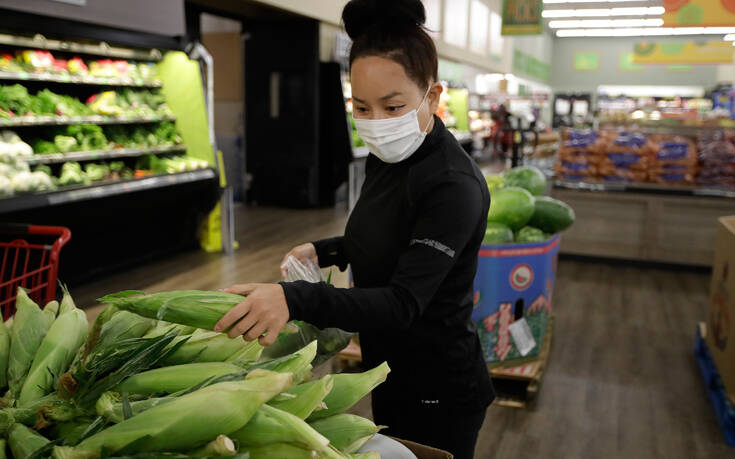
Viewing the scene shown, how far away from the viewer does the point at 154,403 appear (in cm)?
85

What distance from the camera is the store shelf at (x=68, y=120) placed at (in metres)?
4.46

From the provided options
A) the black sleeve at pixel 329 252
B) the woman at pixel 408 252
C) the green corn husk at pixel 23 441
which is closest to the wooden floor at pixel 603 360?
the woman at pixel 408 252

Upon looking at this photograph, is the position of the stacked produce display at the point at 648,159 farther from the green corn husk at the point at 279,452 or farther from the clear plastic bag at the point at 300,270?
the green corn husk at the point at 279,452

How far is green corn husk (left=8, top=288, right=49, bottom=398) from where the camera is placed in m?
1.06

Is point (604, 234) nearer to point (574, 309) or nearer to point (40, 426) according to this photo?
point (574, 309)

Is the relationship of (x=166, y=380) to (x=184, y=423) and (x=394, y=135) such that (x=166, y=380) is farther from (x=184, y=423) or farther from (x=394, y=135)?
(x=394, y=135)

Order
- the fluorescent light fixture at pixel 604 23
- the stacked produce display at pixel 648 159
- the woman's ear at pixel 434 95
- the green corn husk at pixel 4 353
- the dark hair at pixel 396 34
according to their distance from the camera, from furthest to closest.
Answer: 1. the fluorescent light fixture at pixel 604 23
2. the stacked produce display at pixel 648 159
3. the woman's ear at pixel 434 95
4. the dark hair at pixel 396 34
5. the green corn husk at pixel 4 353

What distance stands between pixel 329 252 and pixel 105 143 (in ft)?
14.2

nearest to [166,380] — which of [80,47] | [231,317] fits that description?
[231,317]

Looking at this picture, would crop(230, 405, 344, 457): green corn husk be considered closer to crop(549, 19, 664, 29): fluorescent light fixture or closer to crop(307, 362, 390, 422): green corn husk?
crop(307, 362, 390, 422): green corn husk

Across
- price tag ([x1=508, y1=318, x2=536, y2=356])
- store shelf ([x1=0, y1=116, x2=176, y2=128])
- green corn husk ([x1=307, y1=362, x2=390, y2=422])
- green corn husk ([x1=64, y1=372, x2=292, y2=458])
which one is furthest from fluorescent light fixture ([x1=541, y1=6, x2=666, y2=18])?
green corn husk ([x1=64, y1=372, x2=292, y2=458])

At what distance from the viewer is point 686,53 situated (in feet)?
59.0

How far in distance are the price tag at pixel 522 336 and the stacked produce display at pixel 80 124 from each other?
11.0 ft

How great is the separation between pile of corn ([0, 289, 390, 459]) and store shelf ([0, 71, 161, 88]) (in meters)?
3.96
